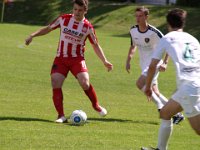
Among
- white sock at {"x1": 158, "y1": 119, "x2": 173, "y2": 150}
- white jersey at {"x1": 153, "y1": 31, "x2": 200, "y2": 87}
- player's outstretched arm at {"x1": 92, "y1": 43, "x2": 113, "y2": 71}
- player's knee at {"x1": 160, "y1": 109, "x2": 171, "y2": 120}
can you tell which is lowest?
player's outstretched arm at {"x1": 92, "y1": 43, "x2": 113, "y2": 71}

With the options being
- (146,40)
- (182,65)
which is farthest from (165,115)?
(146,40)

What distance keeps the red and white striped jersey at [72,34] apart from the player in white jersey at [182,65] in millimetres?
3310

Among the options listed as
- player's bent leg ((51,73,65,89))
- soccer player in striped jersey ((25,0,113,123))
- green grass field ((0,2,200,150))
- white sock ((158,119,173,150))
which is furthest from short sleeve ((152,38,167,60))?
player's bent leg ((51,73,65,89))

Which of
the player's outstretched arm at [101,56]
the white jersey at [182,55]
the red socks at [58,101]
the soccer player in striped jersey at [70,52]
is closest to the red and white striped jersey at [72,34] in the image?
the soccer player in striped jersey at [70,52]

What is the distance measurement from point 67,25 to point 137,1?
48.0m

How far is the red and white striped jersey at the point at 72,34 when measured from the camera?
35.1 feet

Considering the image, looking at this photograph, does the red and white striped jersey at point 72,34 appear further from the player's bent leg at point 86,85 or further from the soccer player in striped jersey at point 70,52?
the player's bent leg at point 86,85

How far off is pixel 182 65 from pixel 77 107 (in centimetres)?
548

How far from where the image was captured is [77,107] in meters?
12.6

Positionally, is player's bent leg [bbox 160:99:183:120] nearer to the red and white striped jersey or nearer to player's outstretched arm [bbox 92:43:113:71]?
player's outstretched arm [bbox 92:43:113:71]

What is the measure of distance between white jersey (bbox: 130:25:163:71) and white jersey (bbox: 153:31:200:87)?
12.5 ft

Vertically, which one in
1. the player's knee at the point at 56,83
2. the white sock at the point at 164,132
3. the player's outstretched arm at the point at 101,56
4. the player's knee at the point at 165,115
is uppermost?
the player's knee at the point at 165,115

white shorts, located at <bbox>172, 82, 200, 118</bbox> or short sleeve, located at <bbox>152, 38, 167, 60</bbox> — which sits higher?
short sleeve, located at <bbox>152, 38, 167, 60</bbox>

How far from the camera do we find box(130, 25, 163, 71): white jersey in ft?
37.2
